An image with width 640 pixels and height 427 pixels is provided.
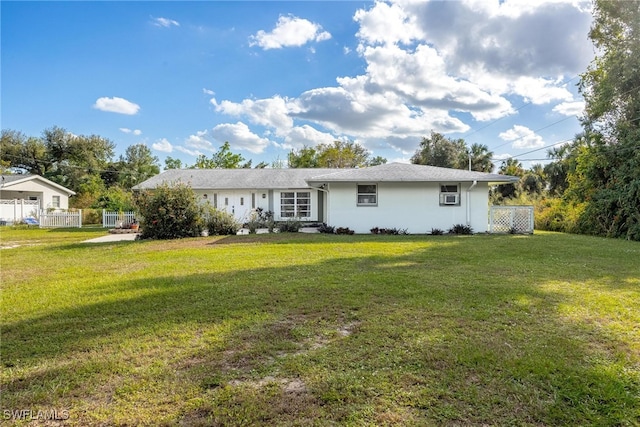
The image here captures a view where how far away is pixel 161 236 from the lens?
47.1 ft

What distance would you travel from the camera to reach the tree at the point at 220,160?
41438mm

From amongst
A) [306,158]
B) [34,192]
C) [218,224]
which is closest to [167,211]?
[218,224]

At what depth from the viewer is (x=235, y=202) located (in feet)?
74.9

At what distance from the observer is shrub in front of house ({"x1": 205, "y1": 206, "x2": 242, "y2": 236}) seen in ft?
51.6

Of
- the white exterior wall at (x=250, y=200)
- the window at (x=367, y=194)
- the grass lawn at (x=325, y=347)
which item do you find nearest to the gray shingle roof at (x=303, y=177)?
the white exterior wall at (x=250, y=200)

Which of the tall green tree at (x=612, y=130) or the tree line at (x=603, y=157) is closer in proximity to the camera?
the tall green tree at (x=612, y=130)

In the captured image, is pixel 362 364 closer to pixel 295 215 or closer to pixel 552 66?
pixel 295 215

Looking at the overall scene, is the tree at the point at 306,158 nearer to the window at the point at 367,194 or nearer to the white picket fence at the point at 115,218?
the white picket fence at the point at 115,218

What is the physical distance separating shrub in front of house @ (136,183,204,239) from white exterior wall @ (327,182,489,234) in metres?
6.43

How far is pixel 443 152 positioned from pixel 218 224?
104 ft

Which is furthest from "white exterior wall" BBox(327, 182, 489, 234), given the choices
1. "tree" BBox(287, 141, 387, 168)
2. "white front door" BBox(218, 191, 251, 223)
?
"tree" BBox(287, 141, 387, 168)

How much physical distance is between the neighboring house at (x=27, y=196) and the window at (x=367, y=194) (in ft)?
79.3

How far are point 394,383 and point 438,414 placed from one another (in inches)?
17.7

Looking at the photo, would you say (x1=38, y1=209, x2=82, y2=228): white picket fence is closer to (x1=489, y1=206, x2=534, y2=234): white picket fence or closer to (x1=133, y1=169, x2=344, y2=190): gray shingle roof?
(x1=133, y1=169, x2=344, y2=190): gray shingle roof
